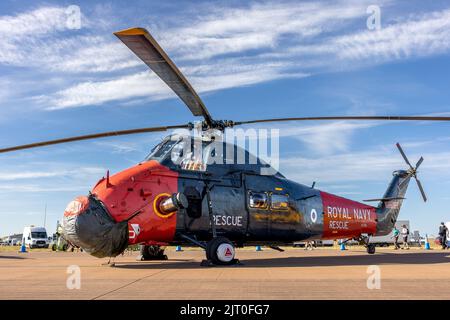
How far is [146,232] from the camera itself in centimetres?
1358

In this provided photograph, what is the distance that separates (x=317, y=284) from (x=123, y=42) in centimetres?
605

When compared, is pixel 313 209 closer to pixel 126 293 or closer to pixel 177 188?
pixel 177 188

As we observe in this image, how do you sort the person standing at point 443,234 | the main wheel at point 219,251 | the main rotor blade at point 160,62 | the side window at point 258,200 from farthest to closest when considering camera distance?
the person standing at point 443,234 < the side window at point 258,200 < the main wheel at point 219,251 < the main rotor blade at point 160,62

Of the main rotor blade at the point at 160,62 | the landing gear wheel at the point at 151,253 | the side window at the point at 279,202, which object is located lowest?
the landing gear wheel at the point at 151,253

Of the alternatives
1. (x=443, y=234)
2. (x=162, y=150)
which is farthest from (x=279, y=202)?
(x=443, y=234)

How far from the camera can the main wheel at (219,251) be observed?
13.4 m

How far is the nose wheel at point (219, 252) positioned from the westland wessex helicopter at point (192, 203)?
3 cm

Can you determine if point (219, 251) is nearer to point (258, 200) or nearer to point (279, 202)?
point (258, 200)

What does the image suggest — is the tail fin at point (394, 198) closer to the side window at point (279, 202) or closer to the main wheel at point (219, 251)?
the side window at point (279, 202)

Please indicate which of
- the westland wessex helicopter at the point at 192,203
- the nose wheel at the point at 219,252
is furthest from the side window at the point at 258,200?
the nose wheel at the point at 219,252

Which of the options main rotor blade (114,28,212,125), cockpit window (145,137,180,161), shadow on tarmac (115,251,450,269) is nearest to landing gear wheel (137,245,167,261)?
shadow on tarmac (115,251,450,269)

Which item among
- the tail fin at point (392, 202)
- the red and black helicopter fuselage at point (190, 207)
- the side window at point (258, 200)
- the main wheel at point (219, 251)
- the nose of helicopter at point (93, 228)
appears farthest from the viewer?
the tail fin at point (392, 202)

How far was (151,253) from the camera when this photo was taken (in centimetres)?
1727
